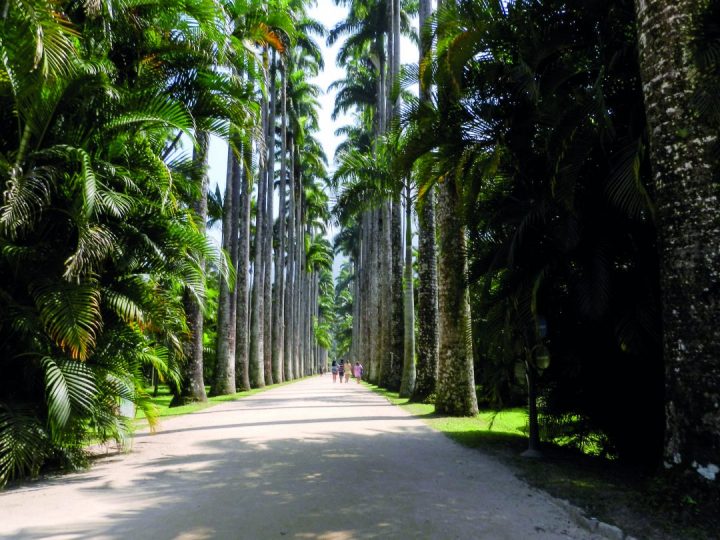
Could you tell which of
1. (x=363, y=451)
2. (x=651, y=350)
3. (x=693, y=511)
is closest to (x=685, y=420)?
(x=693, y=511)

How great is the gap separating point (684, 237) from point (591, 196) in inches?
83.7

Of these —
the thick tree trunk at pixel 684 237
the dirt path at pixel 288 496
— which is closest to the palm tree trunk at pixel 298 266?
the dirt path at pixel 288 496

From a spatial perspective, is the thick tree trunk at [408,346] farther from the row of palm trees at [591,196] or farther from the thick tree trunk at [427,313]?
the row of palm trees at [591,196]

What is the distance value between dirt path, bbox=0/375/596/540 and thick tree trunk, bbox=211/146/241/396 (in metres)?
11.4

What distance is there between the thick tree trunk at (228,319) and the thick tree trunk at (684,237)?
1559 centimetres

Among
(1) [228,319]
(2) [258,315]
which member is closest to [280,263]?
(2) [258,315]

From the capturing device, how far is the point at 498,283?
25.6 feet

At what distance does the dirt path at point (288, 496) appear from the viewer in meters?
4.03

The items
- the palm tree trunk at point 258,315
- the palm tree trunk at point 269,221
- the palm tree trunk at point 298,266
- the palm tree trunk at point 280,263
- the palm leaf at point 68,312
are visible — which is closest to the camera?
the palm leaf at point 68,312

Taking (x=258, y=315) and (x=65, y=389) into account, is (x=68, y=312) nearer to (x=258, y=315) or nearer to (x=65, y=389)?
(x=65, y=389)

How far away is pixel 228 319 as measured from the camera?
782 inches

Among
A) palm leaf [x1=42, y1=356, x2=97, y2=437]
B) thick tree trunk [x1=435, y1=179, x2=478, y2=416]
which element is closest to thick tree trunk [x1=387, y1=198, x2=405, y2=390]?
thick tree trunk [x1=435, y1=179, x2=478, y2=416]

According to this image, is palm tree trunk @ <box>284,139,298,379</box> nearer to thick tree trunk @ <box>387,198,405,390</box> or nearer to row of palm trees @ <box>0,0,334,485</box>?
thick tree trunk @ <box>387,198,405,390</box>

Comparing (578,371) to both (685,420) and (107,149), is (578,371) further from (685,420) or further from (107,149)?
(107,149)
